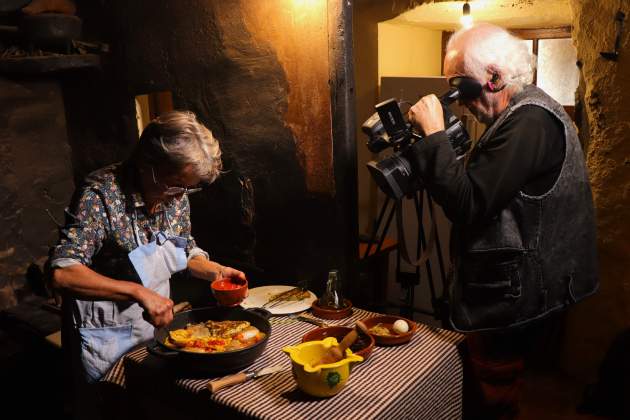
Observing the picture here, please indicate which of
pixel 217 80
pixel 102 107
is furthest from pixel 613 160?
pixel 102 107

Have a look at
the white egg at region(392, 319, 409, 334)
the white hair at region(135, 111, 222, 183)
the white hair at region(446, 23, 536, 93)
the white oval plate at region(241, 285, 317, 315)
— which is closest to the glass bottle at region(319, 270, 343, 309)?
the white oval plate at region(241, 285, 317, 315)

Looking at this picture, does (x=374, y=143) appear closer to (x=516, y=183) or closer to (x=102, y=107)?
(x=516, y=183)

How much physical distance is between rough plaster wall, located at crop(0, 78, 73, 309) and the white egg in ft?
10.5

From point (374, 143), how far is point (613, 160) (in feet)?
5.03

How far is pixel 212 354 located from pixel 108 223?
699 millimetres

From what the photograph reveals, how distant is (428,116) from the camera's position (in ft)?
6.63

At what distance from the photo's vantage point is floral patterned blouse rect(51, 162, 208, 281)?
2027mm

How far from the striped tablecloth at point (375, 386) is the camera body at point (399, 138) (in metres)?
0.54

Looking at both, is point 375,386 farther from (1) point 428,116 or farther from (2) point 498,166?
(1) point 428,116

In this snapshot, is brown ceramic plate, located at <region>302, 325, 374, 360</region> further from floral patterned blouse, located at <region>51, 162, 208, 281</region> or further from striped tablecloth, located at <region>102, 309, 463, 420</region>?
floral patterned blouse, located at <region>51, 162, 208, 281</region>

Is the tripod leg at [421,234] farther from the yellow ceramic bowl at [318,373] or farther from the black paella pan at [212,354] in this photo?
the yellow ceramic bowl at [318,373]

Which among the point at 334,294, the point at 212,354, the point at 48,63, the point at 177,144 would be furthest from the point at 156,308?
the point at 48,63

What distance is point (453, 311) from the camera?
2092 millimetres

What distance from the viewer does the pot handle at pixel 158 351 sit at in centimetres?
179
